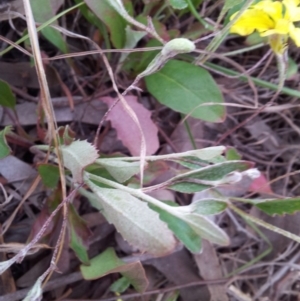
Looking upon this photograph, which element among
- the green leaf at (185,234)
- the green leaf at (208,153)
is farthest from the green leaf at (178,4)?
the green leaf at (185,234)

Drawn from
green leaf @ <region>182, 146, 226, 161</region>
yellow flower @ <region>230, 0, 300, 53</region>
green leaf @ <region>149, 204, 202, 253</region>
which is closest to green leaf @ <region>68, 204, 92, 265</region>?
green leaf @ <region>149, 204, 202, 253</region>

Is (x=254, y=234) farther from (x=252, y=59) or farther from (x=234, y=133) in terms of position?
(x=252, y=59)

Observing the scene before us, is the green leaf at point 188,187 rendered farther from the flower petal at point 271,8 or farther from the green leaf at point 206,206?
the flower petal at point 271,8

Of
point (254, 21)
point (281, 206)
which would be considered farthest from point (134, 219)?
point (254, 21)

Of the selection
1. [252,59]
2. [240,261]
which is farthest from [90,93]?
[240,261]

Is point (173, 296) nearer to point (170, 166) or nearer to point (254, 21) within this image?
point (170, 166)
